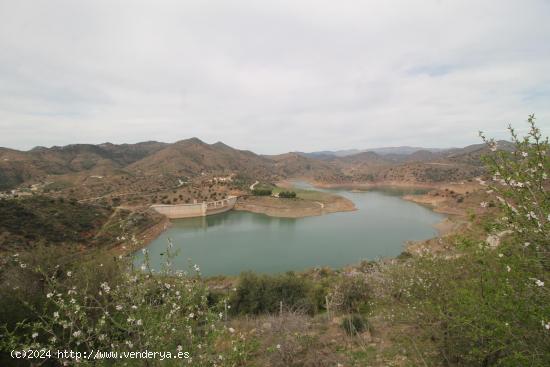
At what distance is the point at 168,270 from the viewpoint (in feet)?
14.0

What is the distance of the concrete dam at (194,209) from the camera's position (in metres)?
53.0

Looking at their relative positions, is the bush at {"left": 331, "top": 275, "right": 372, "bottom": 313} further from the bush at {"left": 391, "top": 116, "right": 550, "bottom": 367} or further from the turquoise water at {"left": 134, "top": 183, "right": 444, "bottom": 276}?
the turquoise water at {"left": 134, "top": 183, "right": 444, "bottom": 276}

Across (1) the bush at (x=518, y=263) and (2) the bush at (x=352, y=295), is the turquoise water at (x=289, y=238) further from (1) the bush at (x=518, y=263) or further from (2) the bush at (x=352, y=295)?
(1) the bush at (x=518, y=263)

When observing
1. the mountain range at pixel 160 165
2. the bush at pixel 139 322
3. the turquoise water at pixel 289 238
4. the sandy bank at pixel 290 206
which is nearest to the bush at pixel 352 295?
the turquoise water at pixel 289 238

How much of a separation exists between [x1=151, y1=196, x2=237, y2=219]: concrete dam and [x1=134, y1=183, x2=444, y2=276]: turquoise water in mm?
1807

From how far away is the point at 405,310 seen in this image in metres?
5.97

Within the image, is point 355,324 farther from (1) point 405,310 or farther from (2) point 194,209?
(2) point 194,209

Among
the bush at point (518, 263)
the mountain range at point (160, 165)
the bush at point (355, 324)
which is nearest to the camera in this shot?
the bush at point (518, 263)

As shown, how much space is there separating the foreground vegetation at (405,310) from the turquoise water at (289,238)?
528 inches

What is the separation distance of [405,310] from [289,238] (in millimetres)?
34420

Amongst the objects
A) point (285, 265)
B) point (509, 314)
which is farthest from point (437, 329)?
point (285, 265)

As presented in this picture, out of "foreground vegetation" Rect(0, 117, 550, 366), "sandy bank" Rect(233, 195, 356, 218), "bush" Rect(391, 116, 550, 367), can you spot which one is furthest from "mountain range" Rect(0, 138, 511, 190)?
"bush" Rect(391, 116, 550, 367)

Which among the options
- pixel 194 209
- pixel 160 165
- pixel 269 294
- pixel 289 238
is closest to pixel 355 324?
pixel 269 294

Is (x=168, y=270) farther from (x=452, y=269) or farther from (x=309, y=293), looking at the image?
(x=309, y=293)
